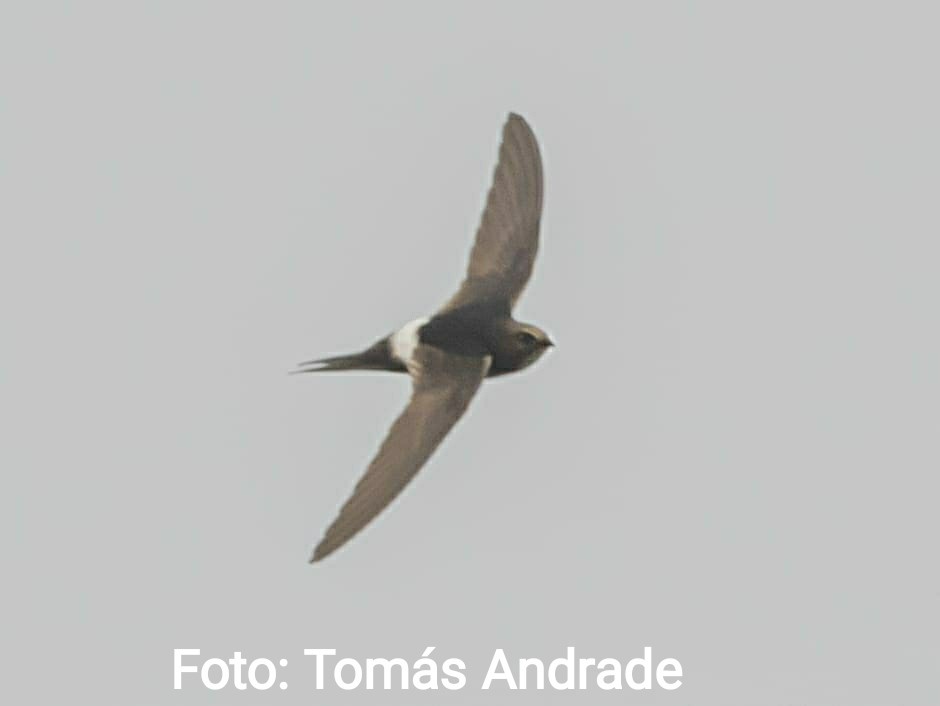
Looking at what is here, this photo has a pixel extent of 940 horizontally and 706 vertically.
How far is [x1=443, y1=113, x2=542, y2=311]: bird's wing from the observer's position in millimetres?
7652

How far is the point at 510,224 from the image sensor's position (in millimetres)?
7734

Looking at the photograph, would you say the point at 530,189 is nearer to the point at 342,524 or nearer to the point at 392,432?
the point at 392,432

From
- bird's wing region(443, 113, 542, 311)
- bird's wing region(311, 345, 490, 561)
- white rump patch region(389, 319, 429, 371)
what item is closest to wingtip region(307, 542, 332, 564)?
bird's wing region(311, 345, 490, 561)

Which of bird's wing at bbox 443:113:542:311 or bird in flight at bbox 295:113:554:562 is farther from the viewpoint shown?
bird's wing at bbox 443:113:542:311

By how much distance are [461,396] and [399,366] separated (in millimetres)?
360

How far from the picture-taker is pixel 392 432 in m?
6.74

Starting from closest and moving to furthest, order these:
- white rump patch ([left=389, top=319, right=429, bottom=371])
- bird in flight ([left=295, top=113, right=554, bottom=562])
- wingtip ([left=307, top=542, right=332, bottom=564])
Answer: wingtip ([left=307, top=542, right=332, bottom=564])
bird in flight ([left=295, top=113, right=554, bottom=562])
white rump patch ([left=389, top=319, right=429, bottom=371])

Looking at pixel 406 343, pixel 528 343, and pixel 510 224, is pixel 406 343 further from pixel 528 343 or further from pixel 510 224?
pixel 510 224

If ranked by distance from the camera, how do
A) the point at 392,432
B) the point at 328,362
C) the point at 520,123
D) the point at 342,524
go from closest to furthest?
the point at 342,524 < the point at 392,432 < the point at 328,362 < the point at 520,123

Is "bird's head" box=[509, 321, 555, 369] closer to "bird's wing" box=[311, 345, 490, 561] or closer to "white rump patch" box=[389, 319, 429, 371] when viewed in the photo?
"bird's wing" box=[311, 345, 490, 561]

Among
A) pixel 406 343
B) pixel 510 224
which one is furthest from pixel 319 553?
pixel 510 224

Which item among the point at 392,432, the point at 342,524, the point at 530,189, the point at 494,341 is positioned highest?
the point at 530,189

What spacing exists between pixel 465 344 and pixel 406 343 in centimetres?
20

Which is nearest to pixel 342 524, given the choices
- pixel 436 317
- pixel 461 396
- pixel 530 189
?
pixel 461 396
